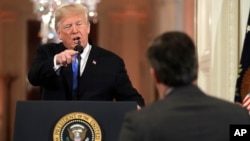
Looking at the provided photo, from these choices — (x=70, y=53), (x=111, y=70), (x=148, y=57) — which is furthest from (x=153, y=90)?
(x=148, y=57)

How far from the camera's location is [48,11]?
237 inches

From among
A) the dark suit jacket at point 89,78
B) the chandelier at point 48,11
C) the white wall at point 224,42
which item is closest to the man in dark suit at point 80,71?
the dark suit jacket at point 89,78

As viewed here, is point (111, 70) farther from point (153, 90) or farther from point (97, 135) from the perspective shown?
point (153, 90)

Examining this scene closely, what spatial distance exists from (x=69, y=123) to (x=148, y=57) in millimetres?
678

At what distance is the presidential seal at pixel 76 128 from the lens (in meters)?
2.25

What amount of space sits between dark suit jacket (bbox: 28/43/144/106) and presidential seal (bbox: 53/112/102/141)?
1.12ft

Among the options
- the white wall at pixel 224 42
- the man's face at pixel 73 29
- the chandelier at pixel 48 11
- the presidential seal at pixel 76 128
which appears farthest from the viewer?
the chandelier at pixel 48 11

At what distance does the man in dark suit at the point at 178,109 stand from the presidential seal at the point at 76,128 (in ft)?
1.95

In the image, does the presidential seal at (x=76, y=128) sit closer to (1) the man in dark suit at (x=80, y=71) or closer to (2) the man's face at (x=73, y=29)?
(1) the man in dark suit at (x=80, y=71)

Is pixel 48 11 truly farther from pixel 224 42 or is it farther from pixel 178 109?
pixel 178 109

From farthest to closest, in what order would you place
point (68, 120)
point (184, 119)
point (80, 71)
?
1. point (80, 71)
2. point (68, 120)
3. point (184, 119)

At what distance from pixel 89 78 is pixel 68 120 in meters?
0.46

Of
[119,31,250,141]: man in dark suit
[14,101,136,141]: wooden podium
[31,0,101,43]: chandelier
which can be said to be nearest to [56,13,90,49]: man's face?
[14,101,136,141]: wooden podium

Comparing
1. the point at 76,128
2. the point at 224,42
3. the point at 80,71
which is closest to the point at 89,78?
the point at 80,71
